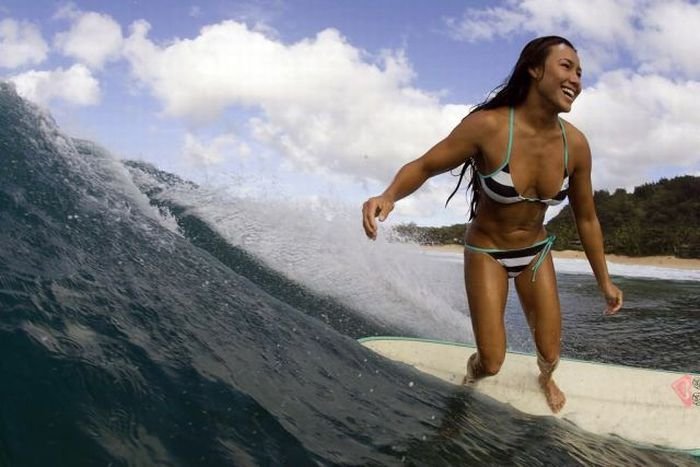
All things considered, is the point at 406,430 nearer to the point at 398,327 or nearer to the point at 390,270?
the point at 398,327

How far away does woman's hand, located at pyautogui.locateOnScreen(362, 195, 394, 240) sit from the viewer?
300 centimetres

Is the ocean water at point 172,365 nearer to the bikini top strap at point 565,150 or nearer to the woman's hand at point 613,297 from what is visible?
the woman's hand at point 613,297

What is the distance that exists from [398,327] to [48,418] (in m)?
5.22

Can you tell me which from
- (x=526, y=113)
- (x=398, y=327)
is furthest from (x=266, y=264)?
(x=526, y=113)

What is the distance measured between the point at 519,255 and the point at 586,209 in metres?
0.55

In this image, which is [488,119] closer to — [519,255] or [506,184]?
[506,184]

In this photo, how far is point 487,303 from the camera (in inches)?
154

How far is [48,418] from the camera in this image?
2.08 m

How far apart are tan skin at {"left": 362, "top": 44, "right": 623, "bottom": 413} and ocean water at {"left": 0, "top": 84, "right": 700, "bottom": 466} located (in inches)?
20.6

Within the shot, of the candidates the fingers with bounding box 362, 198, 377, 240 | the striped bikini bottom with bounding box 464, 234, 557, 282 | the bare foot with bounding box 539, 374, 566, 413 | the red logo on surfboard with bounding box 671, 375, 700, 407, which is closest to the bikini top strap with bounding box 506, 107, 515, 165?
the striped bikini bottom with bounding box 464, 234, 557, 282

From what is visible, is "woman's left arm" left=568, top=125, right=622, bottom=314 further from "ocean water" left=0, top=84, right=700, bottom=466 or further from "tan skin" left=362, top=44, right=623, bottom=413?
"ocean water" left=0, top=84, right=700, bottom=466

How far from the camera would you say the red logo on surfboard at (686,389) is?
450 centimetres

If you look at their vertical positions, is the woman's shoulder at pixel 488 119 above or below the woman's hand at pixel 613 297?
above

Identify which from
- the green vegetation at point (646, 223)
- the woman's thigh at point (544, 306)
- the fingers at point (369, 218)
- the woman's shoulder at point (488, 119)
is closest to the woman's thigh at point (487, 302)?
the woman's thigh at point (544, 306)
